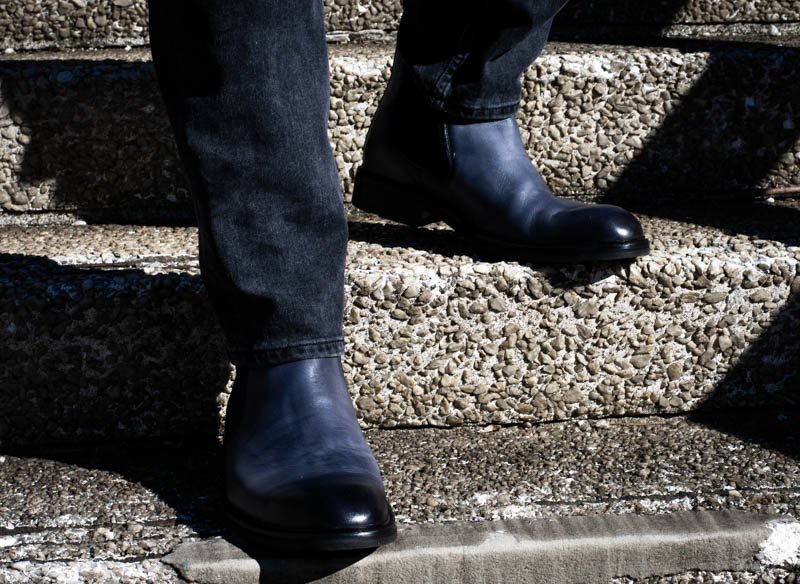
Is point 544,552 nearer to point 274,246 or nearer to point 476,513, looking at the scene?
point 476,513

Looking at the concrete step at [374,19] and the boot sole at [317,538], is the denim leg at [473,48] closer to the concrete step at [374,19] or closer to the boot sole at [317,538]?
the concrete step at [374,19]

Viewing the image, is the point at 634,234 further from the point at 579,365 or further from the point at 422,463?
the point at 422,463

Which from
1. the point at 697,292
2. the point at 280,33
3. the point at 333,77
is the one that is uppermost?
the point at 280,33

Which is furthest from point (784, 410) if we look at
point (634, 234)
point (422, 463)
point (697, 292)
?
point (422, 463)

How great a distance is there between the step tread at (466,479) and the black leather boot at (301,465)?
0.28 ft

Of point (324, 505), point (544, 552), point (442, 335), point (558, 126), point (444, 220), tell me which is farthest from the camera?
point (558, 126)

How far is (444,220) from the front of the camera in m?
1.49

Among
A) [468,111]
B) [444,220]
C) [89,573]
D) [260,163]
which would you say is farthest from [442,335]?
[89,573]

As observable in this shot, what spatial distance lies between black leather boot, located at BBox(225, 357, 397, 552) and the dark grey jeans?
1.5 inches

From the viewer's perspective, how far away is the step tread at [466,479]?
1132 millimetres

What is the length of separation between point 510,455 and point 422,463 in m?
0.13

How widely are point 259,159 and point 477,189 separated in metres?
0.46

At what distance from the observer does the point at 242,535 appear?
1.09m

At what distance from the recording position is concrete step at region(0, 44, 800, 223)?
5.09 feet
